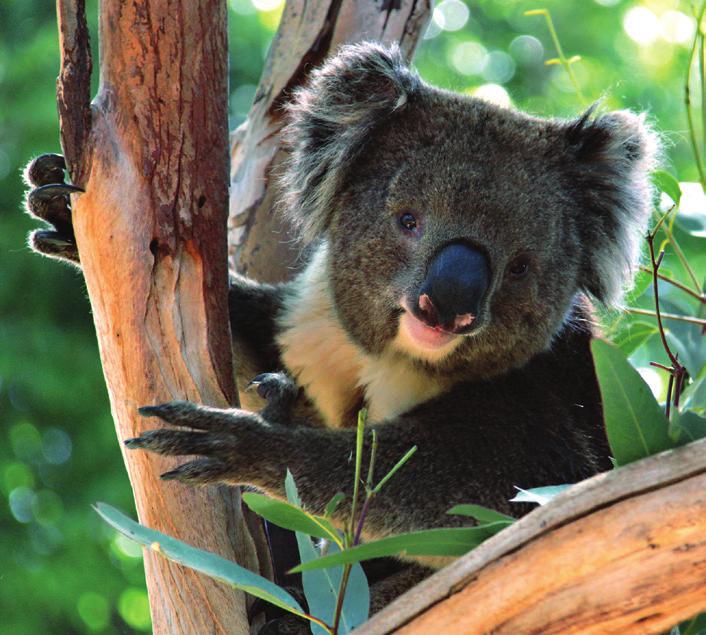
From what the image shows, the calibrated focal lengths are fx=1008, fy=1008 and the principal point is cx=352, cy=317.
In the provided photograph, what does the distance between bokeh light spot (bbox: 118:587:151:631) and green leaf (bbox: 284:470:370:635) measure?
491cm

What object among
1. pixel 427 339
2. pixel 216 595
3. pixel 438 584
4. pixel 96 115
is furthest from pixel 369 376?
pixel 438 584

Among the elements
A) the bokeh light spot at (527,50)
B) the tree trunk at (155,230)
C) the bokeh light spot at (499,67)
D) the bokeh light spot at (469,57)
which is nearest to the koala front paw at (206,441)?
the tree trunk at (155,230)

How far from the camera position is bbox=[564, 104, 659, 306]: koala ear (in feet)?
9.40

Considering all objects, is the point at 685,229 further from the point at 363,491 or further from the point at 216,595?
the point at 216,595

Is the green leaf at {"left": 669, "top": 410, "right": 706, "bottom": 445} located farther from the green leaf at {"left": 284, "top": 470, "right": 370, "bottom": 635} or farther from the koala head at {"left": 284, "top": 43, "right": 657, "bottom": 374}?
the koala head at {"left": 284, "top": 43, "right": 657, "bottom": 374}

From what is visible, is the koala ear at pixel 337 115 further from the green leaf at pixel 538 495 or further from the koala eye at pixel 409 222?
the green leaf at pixel 538 495

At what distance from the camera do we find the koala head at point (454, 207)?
8.39 feet

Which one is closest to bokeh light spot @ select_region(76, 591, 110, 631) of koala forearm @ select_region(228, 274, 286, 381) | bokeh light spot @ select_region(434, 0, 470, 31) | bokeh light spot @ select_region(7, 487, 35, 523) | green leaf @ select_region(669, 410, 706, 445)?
bokeh light spot @ select_region(7, 487, 35, 523)

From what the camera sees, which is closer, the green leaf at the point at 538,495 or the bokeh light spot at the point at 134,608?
the green leaf at the point at 538,495

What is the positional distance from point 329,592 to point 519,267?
3.49 feet

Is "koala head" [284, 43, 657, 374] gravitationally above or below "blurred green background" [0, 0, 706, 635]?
above

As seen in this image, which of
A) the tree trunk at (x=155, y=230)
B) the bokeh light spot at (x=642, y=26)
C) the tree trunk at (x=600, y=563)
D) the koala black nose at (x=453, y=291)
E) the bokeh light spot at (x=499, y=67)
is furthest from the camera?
the bokeh light spot at (x=499, y=67)

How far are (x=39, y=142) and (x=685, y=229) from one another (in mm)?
4396

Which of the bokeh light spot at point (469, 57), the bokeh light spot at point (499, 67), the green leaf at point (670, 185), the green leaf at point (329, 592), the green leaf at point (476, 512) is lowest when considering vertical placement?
the bokeh light spot at point (499, 67)
